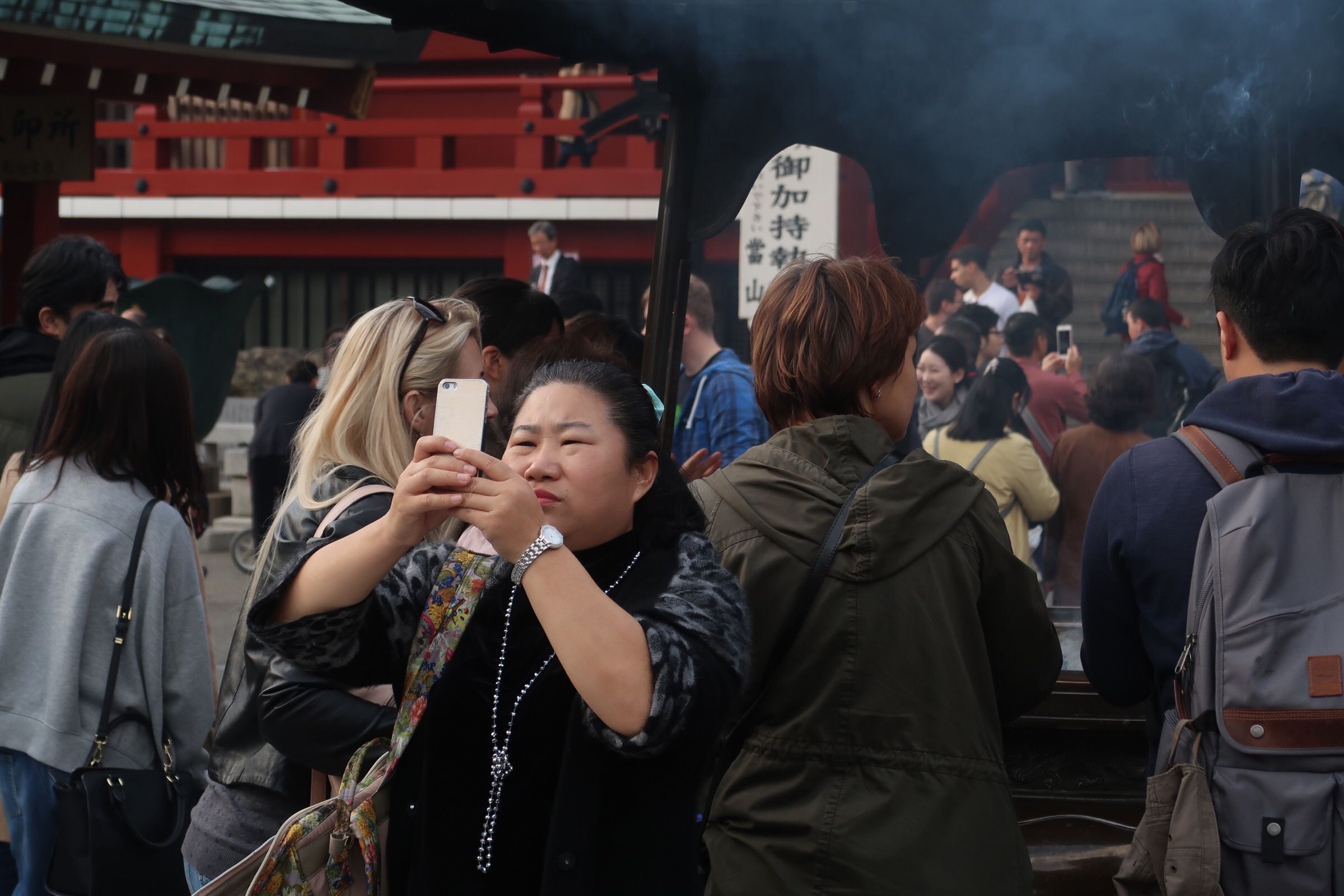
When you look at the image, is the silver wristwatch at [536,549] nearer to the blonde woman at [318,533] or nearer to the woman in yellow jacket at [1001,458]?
the blonde woman at [318,533]

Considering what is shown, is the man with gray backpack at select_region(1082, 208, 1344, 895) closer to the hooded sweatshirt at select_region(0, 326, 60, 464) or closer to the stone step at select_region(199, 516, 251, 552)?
the hooded sweatshirt at select_region(0, 326, 60, 464)

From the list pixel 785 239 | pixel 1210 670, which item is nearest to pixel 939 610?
pixel 1210 670

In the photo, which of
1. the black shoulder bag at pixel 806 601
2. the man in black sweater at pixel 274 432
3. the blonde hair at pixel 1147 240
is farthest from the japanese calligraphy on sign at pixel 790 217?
the black shoulder bag at pixel 806 601

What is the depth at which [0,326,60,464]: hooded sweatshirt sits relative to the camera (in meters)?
3.30

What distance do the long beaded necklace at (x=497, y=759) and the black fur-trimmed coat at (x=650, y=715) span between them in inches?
1.6

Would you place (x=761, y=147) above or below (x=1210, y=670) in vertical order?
above

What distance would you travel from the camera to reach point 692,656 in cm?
141

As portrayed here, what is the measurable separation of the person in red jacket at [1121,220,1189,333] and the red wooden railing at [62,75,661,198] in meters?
5.49

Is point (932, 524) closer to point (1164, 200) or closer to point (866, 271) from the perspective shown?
point (866, 271)

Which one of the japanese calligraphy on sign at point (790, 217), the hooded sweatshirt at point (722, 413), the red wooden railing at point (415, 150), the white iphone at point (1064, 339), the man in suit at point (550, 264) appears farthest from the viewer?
the red wooden railing at point (415, 150)

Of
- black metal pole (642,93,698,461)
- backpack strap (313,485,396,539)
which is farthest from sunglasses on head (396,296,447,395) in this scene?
black metal pole (642,93,698,461)

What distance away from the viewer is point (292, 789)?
1895 millimetres

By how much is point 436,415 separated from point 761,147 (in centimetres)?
169

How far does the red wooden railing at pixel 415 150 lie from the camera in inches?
499
